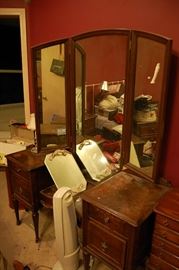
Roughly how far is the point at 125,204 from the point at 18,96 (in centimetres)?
430

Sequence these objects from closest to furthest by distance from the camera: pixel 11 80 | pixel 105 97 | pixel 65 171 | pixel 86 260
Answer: pixel 86 260, pixel 105 97, pixel 65 171, pixel 11 80

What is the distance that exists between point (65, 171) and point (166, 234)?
3.10 feet

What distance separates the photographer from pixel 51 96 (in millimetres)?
2303

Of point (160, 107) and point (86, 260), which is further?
point (86, 260)

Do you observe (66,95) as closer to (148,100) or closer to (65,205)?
(148,100)

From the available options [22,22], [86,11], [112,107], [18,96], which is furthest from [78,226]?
[18,96]

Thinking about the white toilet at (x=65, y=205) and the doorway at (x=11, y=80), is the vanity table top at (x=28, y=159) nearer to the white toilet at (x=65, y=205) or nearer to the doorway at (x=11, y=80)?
the white toilet at (x=65, y=205)

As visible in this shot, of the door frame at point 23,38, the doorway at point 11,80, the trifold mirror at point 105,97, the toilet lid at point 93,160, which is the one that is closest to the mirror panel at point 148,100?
the trifold mirror at point 105,97

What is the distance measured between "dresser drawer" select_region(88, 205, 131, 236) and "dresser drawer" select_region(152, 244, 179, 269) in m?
0.22

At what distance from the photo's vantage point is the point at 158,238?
5.07 ft

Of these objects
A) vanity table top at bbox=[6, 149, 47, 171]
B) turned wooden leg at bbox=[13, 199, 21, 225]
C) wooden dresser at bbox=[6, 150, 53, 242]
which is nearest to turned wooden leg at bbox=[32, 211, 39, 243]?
wooden dresser at bbox=[6, 150, 53, 242]

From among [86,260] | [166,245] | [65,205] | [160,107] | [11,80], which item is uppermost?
[11,80]

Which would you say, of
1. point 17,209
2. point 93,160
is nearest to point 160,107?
point 93,160

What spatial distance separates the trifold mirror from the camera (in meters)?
1.68
